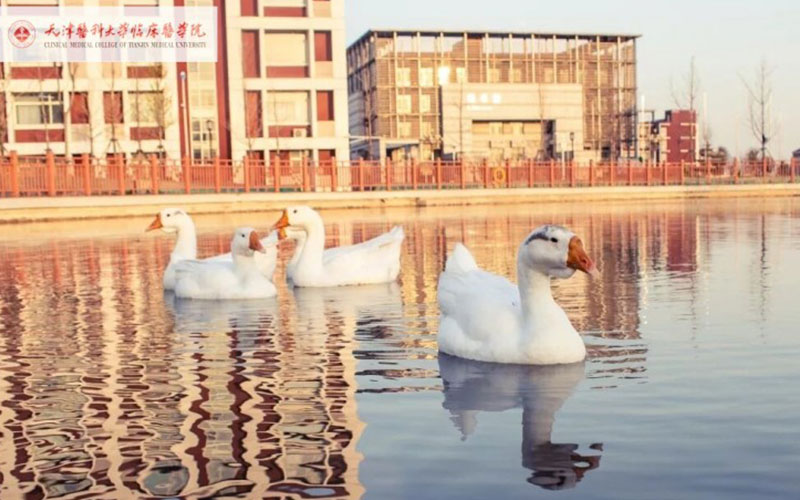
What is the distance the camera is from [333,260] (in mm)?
10969

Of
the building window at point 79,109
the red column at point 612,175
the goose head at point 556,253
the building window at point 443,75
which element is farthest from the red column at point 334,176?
the building window at point 443,75

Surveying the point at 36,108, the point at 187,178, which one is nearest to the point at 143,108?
the point at 36,108

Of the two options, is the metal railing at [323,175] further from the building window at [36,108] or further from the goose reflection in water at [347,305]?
the goose reflection in water at [347,305]

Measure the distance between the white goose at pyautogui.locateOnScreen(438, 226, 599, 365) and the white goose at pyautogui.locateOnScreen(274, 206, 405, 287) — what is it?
4579mm

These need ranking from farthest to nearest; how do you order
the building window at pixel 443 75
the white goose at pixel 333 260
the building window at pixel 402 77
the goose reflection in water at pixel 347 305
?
the building window at pixel 402 77 < the building window at pixel 443 75 < the white goose at pixel 333 260 < the goose reflection in water at pixel 347 305

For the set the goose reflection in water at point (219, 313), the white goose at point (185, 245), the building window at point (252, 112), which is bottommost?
the goose reflection in water at point (219, 313)

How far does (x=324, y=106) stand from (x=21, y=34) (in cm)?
1688

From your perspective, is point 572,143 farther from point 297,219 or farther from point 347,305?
point 347,305

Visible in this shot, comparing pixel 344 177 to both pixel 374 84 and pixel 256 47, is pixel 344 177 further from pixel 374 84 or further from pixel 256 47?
pixel 374 84

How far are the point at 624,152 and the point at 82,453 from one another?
3373 inches

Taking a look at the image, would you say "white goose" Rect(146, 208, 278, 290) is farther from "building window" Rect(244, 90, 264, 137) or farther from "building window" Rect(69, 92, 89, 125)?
"building window" Rect(69, 92, 89, 125)

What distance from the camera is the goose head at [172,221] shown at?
38.3ft

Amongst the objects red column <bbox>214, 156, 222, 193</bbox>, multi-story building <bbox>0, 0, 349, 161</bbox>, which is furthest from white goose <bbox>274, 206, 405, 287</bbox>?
multi-story building <bbox>0, 0, 349, 161</bbox>

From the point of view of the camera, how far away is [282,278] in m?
12.3
